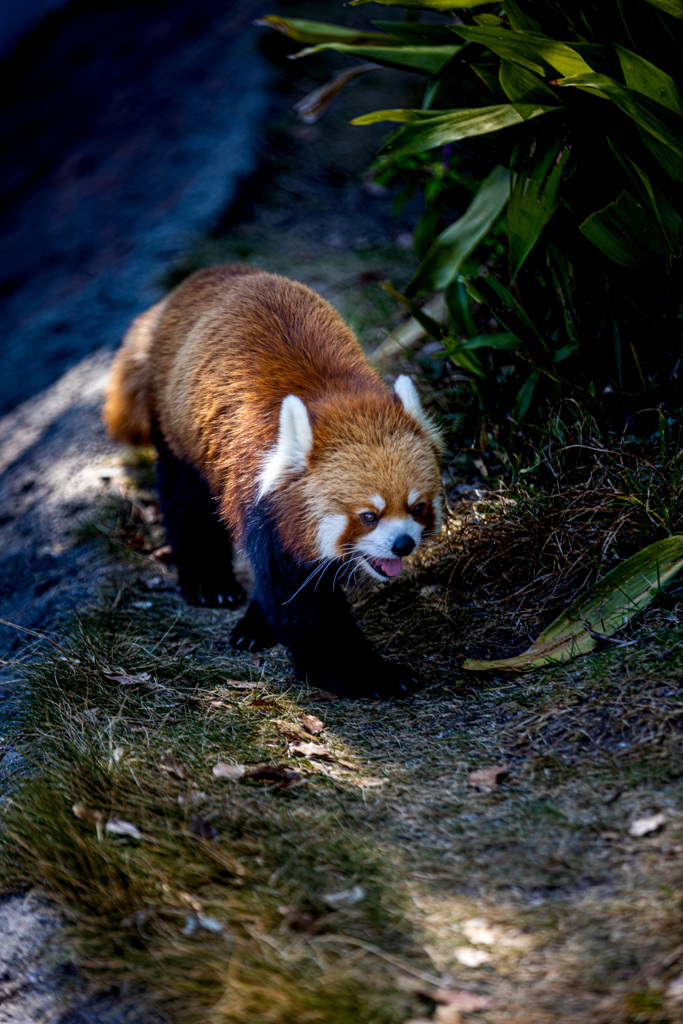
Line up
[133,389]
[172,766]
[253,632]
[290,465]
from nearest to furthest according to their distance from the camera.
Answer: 1. [172,766]
2. [290,465]
3. [253,632]
4. [133,389]

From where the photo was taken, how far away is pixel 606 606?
99.1 inches

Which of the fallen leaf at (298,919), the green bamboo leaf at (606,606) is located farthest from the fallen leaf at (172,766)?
the green bamboo leaf at (606,606)

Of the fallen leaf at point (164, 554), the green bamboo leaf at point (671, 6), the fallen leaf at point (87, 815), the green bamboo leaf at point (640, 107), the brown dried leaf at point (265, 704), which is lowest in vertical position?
the fallen leaf at point (164, 554)

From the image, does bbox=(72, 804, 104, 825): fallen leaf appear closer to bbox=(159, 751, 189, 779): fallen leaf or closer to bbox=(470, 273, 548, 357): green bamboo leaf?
bbox=(159, 751, 189, 779): fallen leaf

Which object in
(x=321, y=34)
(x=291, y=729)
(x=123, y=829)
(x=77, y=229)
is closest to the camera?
(x=123, y=829)

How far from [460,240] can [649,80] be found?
2.63ft

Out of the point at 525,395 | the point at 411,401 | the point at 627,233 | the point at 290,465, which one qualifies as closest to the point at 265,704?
the point at 290,465

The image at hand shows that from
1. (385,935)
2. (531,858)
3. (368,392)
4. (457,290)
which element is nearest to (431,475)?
(368,392)

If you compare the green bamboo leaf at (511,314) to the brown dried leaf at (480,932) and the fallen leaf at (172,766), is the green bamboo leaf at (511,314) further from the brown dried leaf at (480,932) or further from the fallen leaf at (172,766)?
the brown dried leaf at (480,932)

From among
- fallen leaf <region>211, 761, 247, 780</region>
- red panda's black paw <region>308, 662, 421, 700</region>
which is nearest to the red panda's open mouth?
red panda's black paw <region>308, 662, 421, 700</region>

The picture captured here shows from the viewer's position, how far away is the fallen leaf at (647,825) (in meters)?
1.85

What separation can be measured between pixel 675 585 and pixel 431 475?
0.82 metres

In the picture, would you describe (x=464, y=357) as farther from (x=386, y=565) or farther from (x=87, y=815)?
(x=87, y=815)

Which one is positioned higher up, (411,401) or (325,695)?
(411,401)
